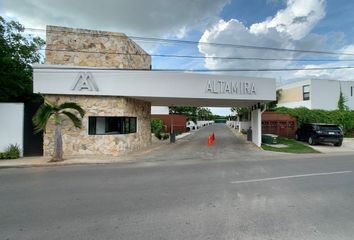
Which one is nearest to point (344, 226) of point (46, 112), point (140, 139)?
point (46, 112)

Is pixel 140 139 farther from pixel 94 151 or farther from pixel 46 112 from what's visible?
pixel 46 112

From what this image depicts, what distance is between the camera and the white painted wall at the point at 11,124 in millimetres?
14398

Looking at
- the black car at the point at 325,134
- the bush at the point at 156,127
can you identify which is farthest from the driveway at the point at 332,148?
the bush at the point at 156,127

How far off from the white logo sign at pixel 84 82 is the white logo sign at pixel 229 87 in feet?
23.4

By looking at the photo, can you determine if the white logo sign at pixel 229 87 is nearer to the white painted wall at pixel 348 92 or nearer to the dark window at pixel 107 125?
the dark window at pixel 107 125

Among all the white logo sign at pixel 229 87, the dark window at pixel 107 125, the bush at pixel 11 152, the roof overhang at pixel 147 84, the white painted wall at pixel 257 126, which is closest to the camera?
the bush at pixel 11 152

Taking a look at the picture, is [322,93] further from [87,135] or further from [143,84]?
[87,135]

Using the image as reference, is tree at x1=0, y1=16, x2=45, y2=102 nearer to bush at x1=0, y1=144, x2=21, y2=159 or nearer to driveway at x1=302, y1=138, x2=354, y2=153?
bush at x1=0, y1=144, x2=21, y2=159

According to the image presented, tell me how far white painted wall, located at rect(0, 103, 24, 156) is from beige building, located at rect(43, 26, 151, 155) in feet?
4.73

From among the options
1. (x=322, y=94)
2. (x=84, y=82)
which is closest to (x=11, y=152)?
(x=84, y=82)

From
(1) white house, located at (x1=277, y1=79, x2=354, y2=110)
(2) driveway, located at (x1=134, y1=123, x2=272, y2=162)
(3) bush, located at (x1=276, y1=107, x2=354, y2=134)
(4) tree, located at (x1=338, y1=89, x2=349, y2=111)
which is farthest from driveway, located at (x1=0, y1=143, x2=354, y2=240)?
(4) tree, located at (x1=338, y1=89, x2=349, y2=111)

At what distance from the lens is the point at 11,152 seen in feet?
46.0

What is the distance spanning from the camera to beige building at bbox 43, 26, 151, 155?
15.1 meters

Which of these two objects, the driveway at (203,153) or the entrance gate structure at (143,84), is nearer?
the driveway at (203,153)
